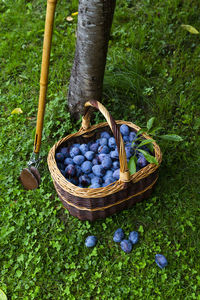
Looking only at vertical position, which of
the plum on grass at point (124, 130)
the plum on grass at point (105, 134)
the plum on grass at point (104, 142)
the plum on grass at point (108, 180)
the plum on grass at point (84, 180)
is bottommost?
the plum on grass at point (84, 180)

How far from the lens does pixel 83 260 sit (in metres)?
2.00

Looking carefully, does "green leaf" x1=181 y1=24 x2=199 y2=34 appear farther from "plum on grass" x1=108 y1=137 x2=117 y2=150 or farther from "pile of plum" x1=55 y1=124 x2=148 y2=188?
"plum on grass" x1=108 y1=137 x2=117 y2=150

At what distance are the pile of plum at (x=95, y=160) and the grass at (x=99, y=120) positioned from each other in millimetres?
274

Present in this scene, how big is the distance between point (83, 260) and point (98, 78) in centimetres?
137

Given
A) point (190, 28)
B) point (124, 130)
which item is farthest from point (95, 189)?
point (190, 28)

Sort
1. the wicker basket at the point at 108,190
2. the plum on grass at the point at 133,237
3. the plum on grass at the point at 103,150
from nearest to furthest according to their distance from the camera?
the wicker basket at the point at 108,190
the plum on grass at the point at 133,237
the plum on grass at the point at 103,150

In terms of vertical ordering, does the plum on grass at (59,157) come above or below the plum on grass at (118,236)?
above

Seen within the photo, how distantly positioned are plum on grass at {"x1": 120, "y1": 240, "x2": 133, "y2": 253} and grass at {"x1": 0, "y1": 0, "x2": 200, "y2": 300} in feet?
0.13

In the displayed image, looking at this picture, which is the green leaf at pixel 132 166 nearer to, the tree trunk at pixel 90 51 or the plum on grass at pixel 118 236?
the plum on grass at pixel 118 236

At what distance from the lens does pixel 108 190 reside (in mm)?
1840

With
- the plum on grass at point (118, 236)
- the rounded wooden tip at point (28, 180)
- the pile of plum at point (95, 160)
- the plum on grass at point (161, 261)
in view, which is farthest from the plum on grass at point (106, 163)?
the plum on grass at point (161, 261)

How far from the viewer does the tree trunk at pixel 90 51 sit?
200 centimetres

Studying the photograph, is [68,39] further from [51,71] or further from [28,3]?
[28,3]

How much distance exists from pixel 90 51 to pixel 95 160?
806 mm
